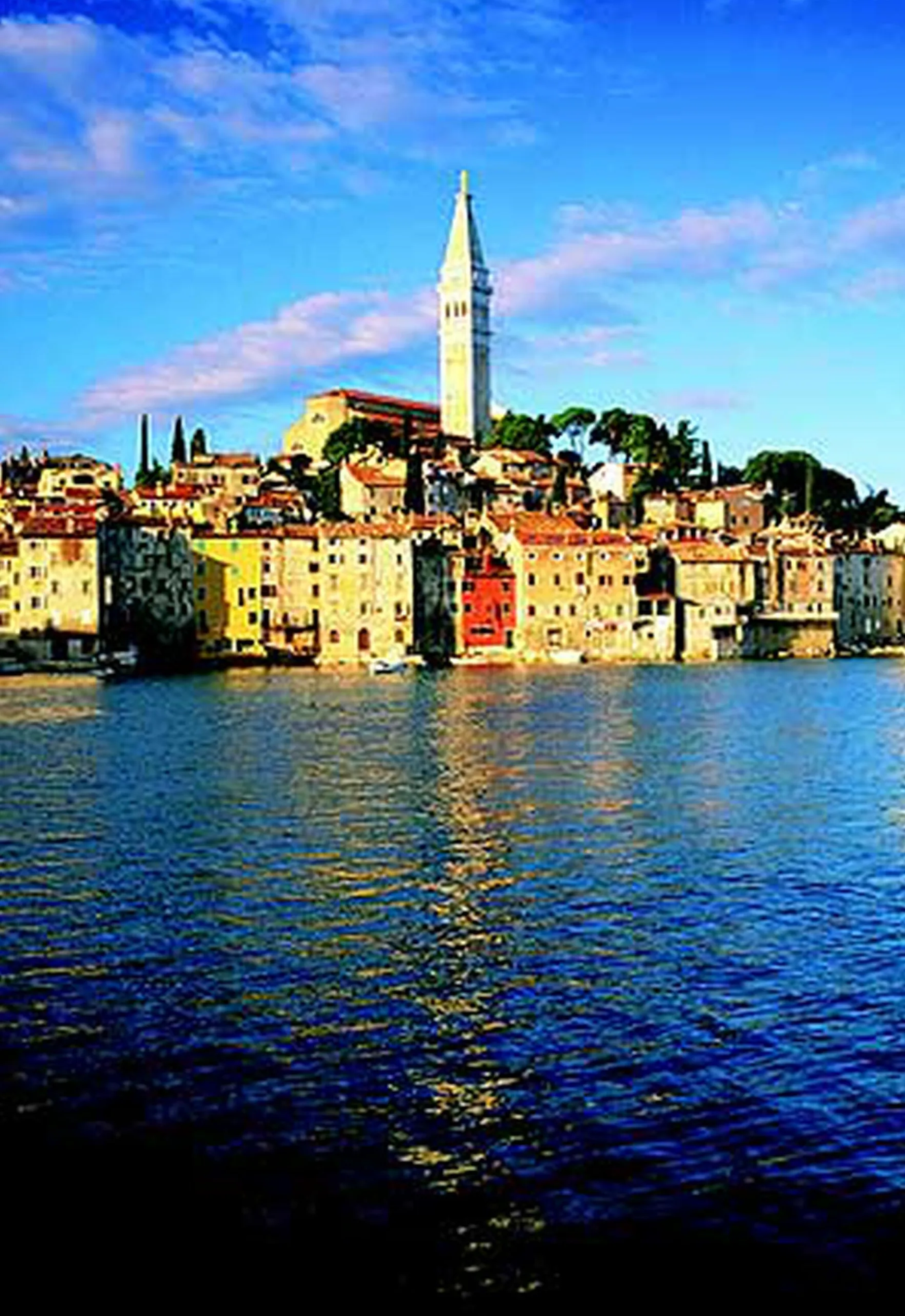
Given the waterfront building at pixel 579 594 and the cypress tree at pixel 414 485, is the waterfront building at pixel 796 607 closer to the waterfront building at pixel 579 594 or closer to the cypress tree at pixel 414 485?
the waterfront building at pixel 579 594

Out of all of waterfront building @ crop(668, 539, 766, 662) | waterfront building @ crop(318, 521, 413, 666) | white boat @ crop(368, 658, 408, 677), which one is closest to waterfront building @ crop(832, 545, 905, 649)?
waterfront building @ crop(668, 539, 766, 662)

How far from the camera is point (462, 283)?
14325 cm

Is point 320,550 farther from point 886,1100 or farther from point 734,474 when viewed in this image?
point 886,1100

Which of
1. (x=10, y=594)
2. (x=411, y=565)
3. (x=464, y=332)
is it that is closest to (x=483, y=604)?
(x=411, y=565)

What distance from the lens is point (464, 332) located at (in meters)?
144

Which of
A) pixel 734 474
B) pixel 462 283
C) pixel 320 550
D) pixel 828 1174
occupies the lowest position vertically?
pixel 828 1174

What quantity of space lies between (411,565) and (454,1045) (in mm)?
81032

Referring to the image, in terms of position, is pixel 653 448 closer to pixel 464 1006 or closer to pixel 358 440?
pixel 358 440

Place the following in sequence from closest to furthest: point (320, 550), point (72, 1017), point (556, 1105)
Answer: point (556, 1105)
point (72, 1017)
point (320, 550)

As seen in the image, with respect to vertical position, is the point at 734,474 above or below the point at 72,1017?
above

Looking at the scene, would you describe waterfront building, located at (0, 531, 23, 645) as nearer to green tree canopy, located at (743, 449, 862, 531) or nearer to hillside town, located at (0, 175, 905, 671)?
hillside town, located at (0, 175, 905, 671)

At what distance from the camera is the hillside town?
89.6 meters

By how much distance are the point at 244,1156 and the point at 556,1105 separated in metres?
2.55

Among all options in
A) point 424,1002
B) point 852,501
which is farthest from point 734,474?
point 424,1002
